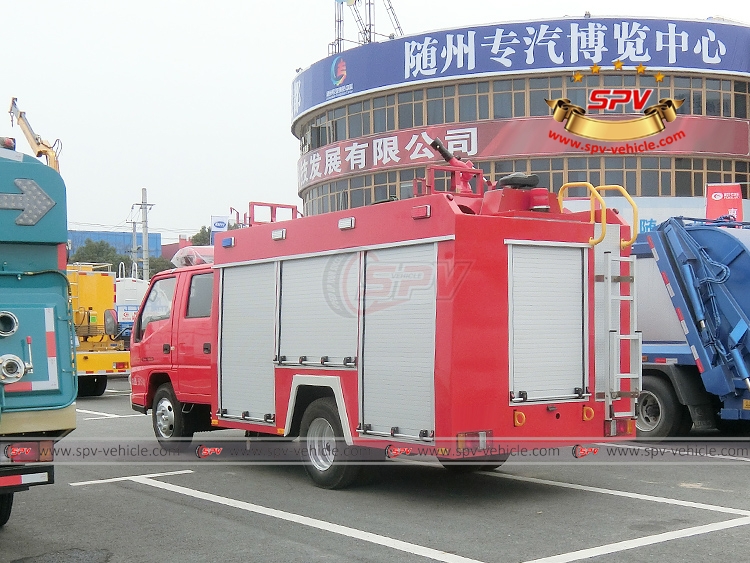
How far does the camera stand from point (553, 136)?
34812mm

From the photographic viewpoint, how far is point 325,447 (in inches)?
351

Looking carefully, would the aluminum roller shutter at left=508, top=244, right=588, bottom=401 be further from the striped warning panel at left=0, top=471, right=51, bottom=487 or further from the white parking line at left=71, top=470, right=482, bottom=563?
the striped warning panel at left=0, top=471, right=51, bottom=487

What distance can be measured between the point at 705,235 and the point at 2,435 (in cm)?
867

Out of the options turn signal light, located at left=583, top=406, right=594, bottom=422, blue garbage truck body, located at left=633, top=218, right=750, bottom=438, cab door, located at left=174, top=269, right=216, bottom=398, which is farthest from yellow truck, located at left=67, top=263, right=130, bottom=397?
turn signal light, located at left=583, top=406, right=594, bottom=422

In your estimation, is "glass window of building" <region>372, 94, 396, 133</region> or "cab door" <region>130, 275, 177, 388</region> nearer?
"cab door" <region>130, 275, 177, 388</region>

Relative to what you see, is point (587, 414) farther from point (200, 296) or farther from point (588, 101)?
point (588, 101)

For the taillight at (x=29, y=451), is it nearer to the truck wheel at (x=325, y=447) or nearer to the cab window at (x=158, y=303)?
the truck wheel at (x=325, y=447)

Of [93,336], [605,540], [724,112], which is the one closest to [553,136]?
[724,112]

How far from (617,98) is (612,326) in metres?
27.3

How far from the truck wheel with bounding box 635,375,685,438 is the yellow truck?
1132 centimetres

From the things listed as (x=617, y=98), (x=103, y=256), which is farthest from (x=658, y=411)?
(x=103, y=256)

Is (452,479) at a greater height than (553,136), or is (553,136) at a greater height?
(553,136)

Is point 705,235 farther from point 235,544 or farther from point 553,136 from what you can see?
point 553,136

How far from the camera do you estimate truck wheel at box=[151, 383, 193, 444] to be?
36.8ft
